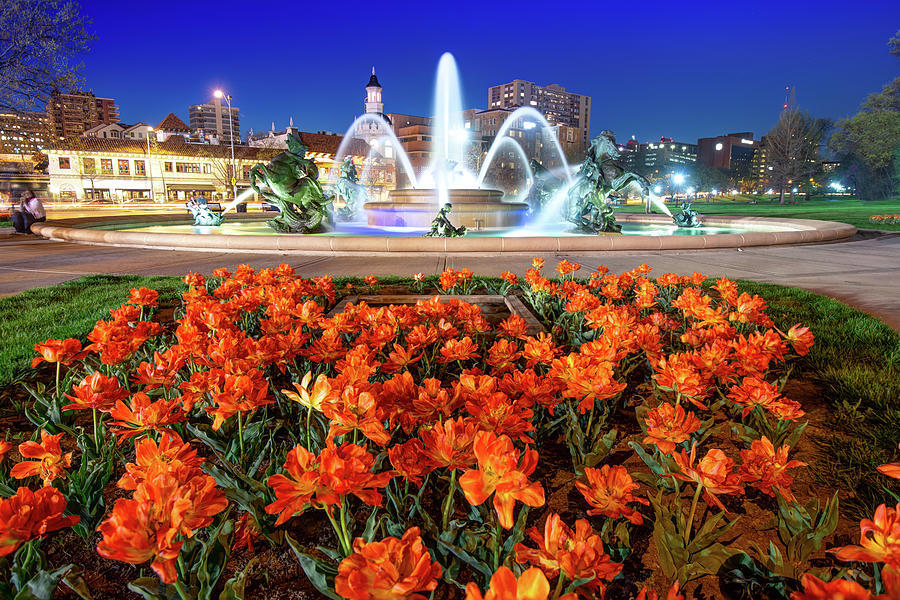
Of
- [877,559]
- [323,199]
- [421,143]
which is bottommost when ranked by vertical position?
[877,559]

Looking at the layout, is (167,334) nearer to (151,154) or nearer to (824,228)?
(824,228)

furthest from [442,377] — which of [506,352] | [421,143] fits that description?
[421,143]

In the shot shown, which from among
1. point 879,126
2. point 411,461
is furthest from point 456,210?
point 879,126

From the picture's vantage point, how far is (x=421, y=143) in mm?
101875

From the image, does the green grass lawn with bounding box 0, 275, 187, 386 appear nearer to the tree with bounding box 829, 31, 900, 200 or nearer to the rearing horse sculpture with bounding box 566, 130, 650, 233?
the rearing horse sculpture with bounding box 566, 130, 650, 233

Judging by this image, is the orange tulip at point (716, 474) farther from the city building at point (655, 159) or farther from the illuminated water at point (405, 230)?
the city building at point (655, 159)

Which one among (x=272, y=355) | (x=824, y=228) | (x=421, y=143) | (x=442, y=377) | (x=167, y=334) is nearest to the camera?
(x=272, y=355)

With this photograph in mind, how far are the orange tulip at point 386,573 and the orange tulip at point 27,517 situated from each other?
2.70 feet

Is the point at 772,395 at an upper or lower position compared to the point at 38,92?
lower

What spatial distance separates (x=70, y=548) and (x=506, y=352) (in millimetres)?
1983

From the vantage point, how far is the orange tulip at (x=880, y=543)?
117 centimetres

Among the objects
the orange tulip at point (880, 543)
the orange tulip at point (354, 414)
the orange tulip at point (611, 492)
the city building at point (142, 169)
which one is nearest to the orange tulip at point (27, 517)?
the orange tulip at point (354, 414)

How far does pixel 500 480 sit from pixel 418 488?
1.05 metres

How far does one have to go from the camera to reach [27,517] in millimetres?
1271
